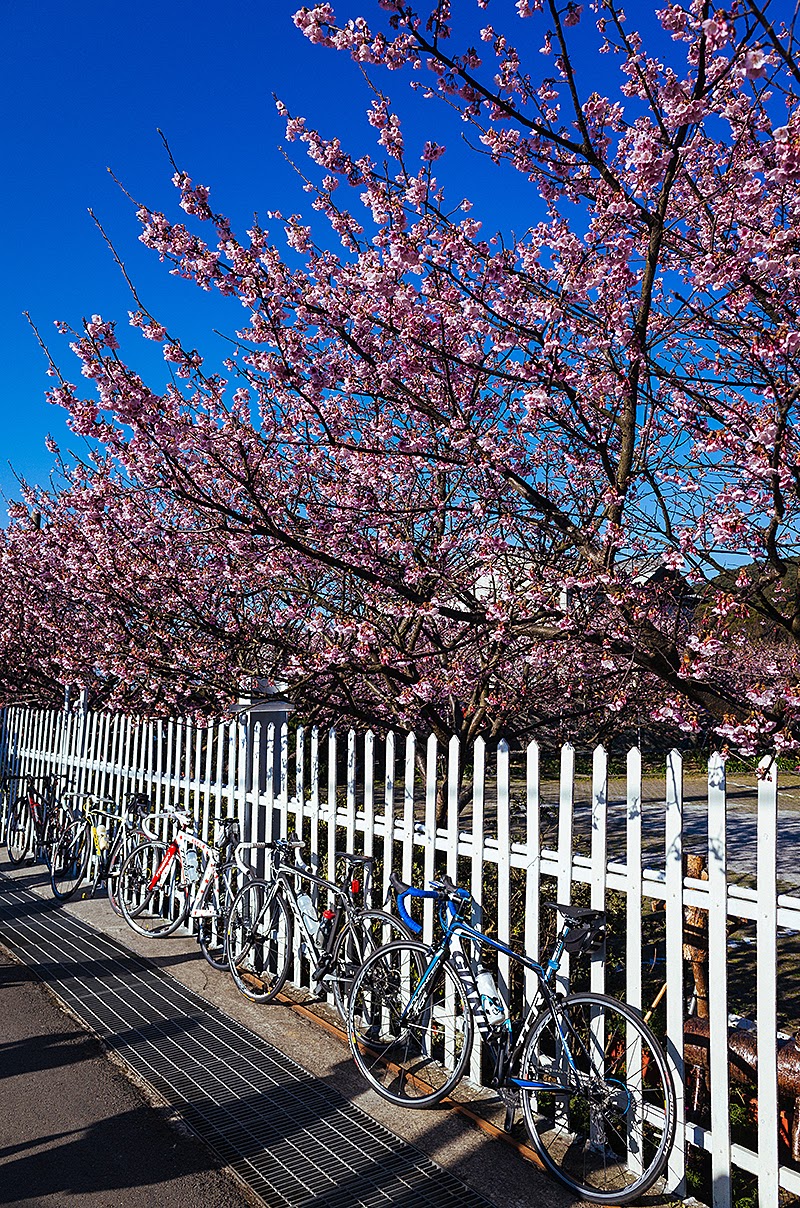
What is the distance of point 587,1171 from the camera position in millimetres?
3746

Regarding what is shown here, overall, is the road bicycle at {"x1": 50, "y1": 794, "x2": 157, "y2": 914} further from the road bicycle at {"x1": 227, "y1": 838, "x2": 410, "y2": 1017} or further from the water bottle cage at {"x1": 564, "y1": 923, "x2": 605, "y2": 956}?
the water bottle cage at {"x1": 564, "y1": 923, "x2": 605, "y2": 956}

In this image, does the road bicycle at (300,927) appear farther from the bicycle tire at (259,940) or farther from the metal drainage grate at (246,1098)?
the metal drainage grate at (246,1098)

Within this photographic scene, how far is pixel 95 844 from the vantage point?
866cm

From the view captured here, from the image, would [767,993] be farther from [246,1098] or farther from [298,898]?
[298,898]

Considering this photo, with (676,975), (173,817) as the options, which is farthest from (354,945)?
(173,817)

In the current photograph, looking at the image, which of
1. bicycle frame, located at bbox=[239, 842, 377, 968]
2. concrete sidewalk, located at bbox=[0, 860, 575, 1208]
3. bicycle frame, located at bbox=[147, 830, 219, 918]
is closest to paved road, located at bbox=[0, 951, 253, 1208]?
concrete sidewalk, located at bbox=[0, 860, 575, 1208]

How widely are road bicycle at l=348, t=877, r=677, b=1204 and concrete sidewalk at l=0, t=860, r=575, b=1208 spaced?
0.09 m

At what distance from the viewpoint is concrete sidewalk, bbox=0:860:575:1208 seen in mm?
3656

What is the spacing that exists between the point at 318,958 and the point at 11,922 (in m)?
3.75

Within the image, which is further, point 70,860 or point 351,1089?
point 70,860

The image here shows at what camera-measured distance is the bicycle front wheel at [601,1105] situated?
139 inches

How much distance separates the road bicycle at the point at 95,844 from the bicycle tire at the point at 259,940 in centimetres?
172

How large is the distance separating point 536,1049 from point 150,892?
446cm

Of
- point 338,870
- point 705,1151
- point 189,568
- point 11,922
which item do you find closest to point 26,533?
point 189,568
